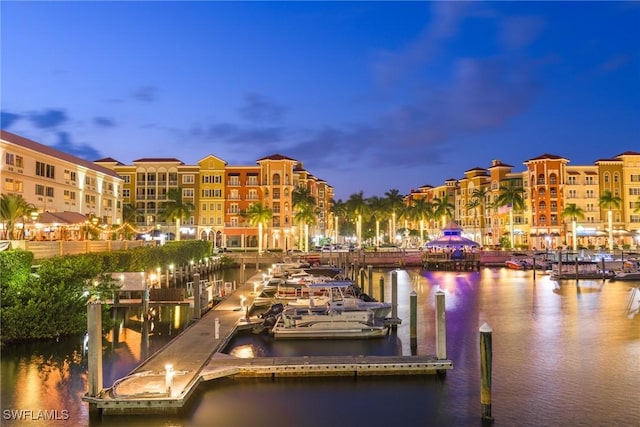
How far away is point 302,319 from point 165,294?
1464 centimetres

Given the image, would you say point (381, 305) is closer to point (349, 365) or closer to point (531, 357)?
point (531, 357)

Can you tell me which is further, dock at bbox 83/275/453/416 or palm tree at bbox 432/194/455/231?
palm tree at bbox 432/194/455/231

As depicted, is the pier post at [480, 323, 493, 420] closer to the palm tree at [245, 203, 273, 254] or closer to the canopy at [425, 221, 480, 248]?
the canopy at [425, 221, 480, 248]

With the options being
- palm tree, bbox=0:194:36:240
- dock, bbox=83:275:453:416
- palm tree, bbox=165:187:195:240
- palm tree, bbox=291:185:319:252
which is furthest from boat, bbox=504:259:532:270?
palm tree, bbox=0:194:36:240

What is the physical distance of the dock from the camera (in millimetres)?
17922

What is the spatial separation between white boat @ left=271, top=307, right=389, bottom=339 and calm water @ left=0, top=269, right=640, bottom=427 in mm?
769

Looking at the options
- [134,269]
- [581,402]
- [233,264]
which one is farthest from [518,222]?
[581,402]

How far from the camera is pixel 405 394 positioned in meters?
20.6

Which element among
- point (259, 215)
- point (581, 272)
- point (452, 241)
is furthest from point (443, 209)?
point (581, 272)

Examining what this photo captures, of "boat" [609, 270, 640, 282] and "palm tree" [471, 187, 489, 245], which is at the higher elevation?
"palm tree" [471, 187, 489, 245]

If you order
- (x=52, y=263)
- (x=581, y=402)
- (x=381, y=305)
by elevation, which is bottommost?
(x=581, y=402)

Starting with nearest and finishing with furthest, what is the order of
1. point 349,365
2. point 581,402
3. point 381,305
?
1. point 581,402
2. point 349,365
3. point 381,305

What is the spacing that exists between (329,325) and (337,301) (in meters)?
3.02

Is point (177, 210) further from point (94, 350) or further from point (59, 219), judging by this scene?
point (94, 350)
